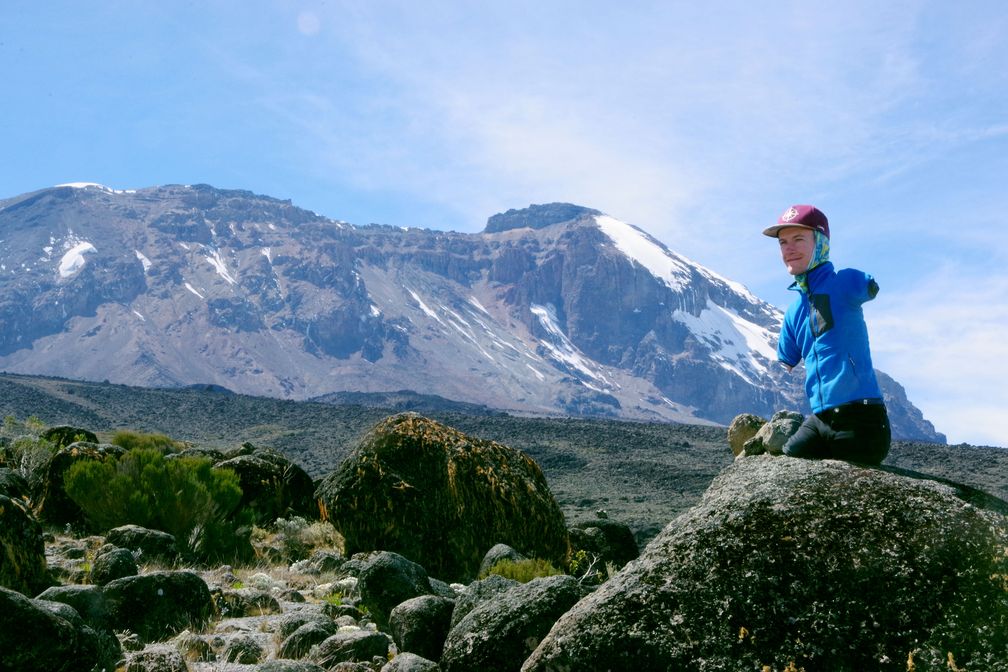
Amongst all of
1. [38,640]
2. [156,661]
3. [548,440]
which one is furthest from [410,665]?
[548,440]

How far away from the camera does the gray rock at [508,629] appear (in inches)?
169

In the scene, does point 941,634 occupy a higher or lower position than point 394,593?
higher

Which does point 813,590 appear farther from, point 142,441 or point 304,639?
point 142,441

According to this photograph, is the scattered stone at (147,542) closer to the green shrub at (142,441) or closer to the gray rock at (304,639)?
the gray rock at (304,639)

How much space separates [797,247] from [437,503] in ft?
16.2

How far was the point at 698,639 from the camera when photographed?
321 centimetres

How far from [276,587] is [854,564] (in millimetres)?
5111

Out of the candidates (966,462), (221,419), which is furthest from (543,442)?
(221,419)

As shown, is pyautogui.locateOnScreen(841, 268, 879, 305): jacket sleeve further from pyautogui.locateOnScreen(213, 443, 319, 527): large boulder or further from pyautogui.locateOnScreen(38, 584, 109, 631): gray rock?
pyautogui.locateOnScreen(213, 443, 319, 527): large boulder

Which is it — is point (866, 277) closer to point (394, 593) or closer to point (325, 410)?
point (394, 593)

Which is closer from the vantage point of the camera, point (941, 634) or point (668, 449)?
point (941, 634)

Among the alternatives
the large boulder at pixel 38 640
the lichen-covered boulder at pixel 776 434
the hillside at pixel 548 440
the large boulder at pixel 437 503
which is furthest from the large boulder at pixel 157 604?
the hillside at pixel 548 440

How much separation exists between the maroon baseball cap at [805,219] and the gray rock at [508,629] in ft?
7.61

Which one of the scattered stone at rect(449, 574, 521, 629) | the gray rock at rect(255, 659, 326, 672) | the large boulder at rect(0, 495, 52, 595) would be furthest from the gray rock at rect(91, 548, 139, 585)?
the scattered stone at rect(449, 574, 521, 629)
